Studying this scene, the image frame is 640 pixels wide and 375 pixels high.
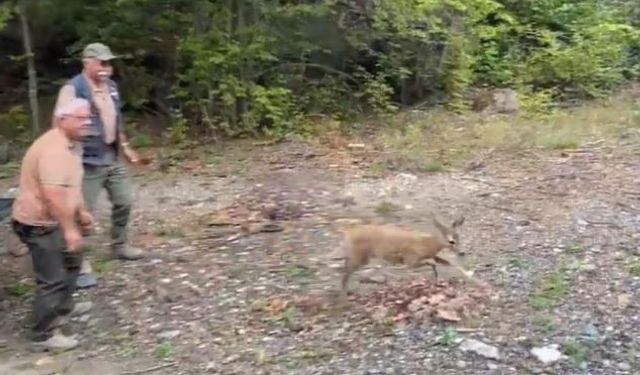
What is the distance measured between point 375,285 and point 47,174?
222 cm

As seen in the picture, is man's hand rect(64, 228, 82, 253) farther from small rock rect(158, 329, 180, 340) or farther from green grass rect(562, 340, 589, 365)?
green grass rect(562, 340, 589, 365)

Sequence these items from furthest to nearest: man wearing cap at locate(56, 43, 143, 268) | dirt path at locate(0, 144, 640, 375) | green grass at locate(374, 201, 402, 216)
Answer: green grass at locate(374, 201, 402, 216) → man wearing cap at locate(56, 43, 143, 268) → dirt path at locate(0, 144, 640, 375)

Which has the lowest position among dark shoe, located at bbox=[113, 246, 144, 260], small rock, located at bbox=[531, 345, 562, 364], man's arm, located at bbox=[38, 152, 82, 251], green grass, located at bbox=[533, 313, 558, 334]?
small rock, located at bbox=[531, 345, 562, 364]

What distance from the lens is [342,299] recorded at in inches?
235

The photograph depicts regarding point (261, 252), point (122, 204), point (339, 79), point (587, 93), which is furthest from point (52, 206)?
point (587, 93)

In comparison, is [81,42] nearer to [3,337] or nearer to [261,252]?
[261,252]

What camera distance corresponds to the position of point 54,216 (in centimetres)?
520

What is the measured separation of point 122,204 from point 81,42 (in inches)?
204

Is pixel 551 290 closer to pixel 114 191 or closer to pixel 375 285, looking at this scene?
pixel 375 285

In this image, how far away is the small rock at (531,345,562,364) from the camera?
5.15 m

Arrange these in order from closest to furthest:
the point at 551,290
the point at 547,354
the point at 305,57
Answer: the point at 547,354, the point at 551,290, the point at 305,57

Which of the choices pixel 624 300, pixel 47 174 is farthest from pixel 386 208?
pixel 47 174

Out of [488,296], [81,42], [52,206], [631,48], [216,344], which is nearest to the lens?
[52,206]

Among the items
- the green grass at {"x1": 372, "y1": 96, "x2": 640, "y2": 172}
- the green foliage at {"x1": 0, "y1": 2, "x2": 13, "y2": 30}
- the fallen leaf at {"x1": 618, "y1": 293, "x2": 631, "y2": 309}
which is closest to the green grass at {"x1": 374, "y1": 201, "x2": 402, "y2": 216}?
the green grass at {"x1": 372, "y1": 96, "x2": 640, "y2": 172}
